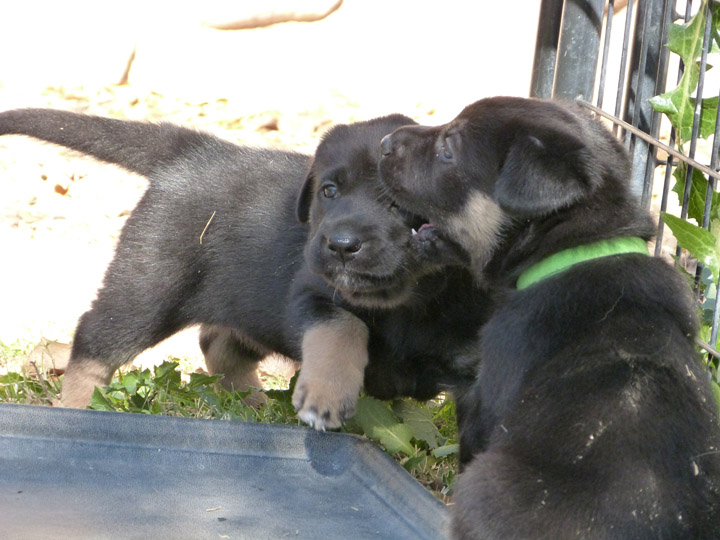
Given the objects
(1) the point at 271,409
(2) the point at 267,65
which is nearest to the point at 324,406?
(1) the point at 271,409

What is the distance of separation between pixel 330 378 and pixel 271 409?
75 cm

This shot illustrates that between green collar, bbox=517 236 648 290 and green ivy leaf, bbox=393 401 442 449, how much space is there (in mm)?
1160

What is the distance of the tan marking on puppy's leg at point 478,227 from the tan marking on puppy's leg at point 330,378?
2.02 feet

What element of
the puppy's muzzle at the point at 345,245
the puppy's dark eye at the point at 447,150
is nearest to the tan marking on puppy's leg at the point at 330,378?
the puppy's muzzle at the point at 345,245

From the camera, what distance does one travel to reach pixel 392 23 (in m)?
8.65

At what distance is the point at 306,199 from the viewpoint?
370 cm

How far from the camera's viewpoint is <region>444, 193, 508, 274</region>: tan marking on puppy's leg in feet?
9.19

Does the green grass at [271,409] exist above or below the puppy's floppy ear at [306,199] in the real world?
below

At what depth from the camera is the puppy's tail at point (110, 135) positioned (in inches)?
159

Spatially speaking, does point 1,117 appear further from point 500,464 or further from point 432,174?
point 500,464

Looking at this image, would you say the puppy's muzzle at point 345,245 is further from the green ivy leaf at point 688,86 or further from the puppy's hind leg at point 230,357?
the puppy's hind leg at point 230,357

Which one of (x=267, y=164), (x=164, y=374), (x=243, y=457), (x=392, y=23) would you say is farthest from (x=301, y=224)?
(x=392, y=23)

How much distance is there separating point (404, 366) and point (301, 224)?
72cm

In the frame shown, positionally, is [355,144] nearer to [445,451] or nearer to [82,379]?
[445,451]
